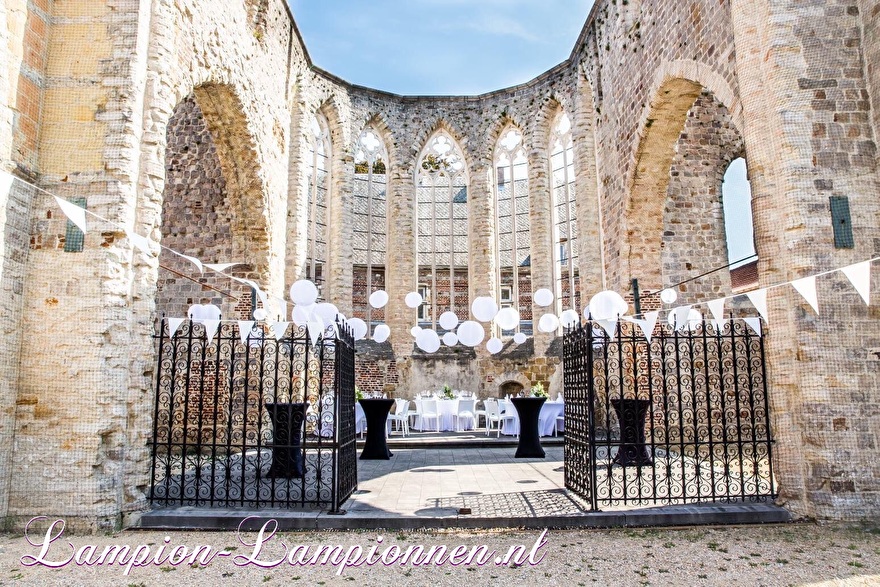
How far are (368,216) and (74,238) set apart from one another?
453 inches

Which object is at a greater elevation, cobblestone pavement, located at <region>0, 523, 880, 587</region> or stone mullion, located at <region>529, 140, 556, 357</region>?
stone mullion, located at <region>529, 140, 556, 357</region>

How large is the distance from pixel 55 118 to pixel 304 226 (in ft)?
27.0

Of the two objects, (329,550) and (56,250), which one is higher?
(56,250)

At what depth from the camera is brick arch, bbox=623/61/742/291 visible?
28.7ft

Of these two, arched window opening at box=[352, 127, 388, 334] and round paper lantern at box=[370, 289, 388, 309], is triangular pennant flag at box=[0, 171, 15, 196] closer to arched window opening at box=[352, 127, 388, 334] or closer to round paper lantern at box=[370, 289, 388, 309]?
round paper lantern at box=[370, 289, 388, 309]

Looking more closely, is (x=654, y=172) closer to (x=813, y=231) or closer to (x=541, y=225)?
(x=813, y=231)

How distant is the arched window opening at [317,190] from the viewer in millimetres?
15008

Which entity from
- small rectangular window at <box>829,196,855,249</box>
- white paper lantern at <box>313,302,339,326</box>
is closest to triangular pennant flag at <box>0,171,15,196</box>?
white paper lantern at <box>313,302,339,326</box>

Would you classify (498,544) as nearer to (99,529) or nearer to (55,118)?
(99,529)

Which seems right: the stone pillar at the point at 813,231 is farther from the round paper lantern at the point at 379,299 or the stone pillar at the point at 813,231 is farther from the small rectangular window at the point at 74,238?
the round paper lantern at the point at 379,299

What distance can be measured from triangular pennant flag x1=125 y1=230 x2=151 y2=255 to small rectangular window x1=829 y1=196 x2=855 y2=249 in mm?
6559

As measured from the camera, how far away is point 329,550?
15.1ft

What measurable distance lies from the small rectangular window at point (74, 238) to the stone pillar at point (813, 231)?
652 centimetres

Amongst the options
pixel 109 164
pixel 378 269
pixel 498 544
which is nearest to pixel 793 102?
pixel 498 544
